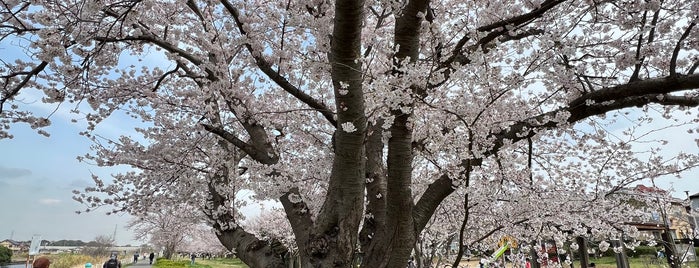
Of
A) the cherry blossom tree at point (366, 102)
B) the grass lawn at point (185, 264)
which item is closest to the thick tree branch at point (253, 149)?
the cherry blossom tree at point (366, 102)

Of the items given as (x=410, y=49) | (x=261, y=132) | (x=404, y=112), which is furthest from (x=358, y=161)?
(x=261, y=132)

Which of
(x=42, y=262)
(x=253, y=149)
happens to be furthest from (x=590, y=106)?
(x=42, y=262)

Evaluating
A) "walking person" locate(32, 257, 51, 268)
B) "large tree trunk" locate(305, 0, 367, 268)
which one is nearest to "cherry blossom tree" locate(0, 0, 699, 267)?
"large tree trunk" locate(305, 0, 367, 268)

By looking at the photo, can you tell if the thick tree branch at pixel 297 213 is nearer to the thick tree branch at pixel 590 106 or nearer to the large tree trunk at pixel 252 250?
the large tree trunk at pixel 252 250

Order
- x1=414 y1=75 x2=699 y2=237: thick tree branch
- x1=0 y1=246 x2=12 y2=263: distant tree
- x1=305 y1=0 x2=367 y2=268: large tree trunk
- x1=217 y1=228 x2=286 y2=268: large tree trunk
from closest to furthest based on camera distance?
x1=305 y1=0 x2=367 y2=268: large tree trunk
x1=414 y1=75 x2=699 y2=237: thick tree branch
x1=217 y1=228 x2=286 y2=268: large tree trunk
x1=0 y1=246 x2=12 y2=263: distant tree

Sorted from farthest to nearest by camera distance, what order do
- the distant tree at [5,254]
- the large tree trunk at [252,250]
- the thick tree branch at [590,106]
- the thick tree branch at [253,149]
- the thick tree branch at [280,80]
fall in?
the distant tree at [5,254]
the thick tree branch at [253,149]
the thick tree branch at [280,80]
the large tree trunk at [252,250]
the thick tree branch at [590,106]

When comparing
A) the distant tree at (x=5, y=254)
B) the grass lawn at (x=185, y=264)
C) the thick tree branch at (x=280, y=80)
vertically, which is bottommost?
the grass lawn at (x=185, y=264)

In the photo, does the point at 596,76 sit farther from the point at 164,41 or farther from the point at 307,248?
the point at 164,41

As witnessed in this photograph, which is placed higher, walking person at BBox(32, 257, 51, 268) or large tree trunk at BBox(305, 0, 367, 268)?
large tree trunk at BBox(305, 0, 367, 268)

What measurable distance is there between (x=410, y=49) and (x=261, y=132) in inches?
113

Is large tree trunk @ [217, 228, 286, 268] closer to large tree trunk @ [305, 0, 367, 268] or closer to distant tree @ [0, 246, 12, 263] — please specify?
large tree trunk @ [305, 0, 367, 268]

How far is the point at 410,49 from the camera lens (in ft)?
9.68

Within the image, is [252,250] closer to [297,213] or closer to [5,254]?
[297,213]

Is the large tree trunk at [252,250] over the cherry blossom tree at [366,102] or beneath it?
beneath
